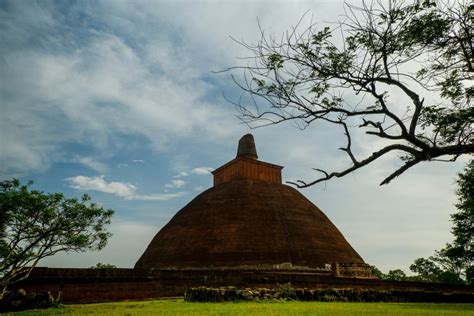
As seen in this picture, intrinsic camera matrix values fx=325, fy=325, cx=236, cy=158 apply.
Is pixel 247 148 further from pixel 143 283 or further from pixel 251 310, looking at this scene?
pixel 251 310

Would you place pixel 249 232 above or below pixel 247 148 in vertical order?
below

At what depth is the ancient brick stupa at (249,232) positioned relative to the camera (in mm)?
24141

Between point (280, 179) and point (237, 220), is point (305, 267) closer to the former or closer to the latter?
point (237, 220)

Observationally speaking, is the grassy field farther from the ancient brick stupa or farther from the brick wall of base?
the ancient brick stupa

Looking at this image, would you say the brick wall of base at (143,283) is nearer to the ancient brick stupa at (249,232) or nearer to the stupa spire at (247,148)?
the ancient brick stupa at (249,232)

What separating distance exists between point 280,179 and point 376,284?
1785cm

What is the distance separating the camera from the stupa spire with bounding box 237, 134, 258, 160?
3559 cm

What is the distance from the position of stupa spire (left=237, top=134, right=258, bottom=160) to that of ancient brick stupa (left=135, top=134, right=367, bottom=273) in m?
1.24

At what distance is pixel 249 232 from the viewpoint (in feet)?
85.4

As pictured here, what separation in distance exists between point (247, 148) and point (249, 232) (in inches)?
477

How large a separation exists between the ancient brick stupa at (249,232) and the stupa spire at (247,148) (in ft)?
4.07

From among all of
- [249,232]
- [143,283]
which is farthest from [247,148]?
[143,283]

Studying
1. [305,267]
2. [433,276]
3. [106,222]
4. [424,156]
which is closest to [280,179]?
[305,267]

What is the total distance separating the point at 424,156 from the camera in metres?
5.62
